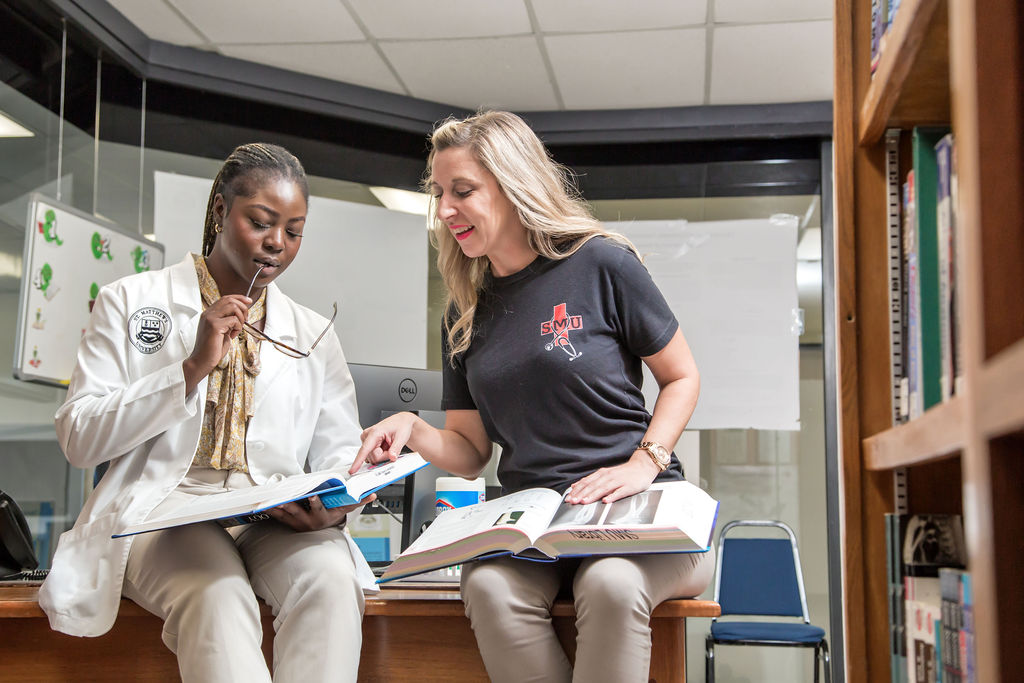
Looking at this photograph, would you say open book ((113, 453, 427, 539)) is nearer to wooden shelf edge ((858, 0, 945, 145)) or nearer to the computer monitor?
the computer monitor

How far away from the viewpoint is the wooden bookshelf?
50 centimetres

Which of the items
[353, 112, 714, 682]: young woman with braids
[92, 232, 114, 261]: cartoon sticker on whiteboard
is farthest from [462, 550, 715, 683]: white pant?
[92, 232, 114, 261]: cartoon sticker on whiteboard

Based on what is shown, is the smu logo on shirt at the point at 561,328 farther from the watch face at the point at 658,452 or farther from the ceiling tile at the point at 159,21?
the ceiling tile at the point at 159,21

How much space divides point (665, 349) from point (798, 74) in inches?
97.7

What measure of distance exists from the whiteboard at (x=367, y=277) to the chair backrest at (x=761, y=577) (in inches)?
58.3

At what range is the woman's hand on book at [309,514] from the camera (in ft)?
4.94

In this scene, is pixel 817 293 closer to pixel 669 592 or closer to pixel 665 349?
pixel 665 349

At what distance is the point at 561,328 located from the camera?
1606mm

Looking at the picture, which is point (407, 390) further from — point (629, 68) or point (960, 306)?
point (629, 68)

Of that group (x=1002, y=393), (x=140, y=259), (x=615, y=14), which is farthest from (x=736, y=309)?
(x=1002, y=393)

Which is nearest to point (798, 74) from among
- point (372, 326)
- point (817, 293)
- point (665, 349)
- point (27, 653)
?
point (817, 293)

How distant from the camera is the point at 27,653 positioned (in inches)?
58.6

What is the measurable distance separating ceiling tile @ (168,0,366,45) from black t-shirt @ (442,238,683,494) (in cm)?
196

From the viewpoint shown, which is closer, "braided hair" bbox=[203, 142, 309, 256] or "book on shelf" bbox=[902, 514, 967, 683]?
"book on shelf" bbox=[902, 514, 967, 683]
